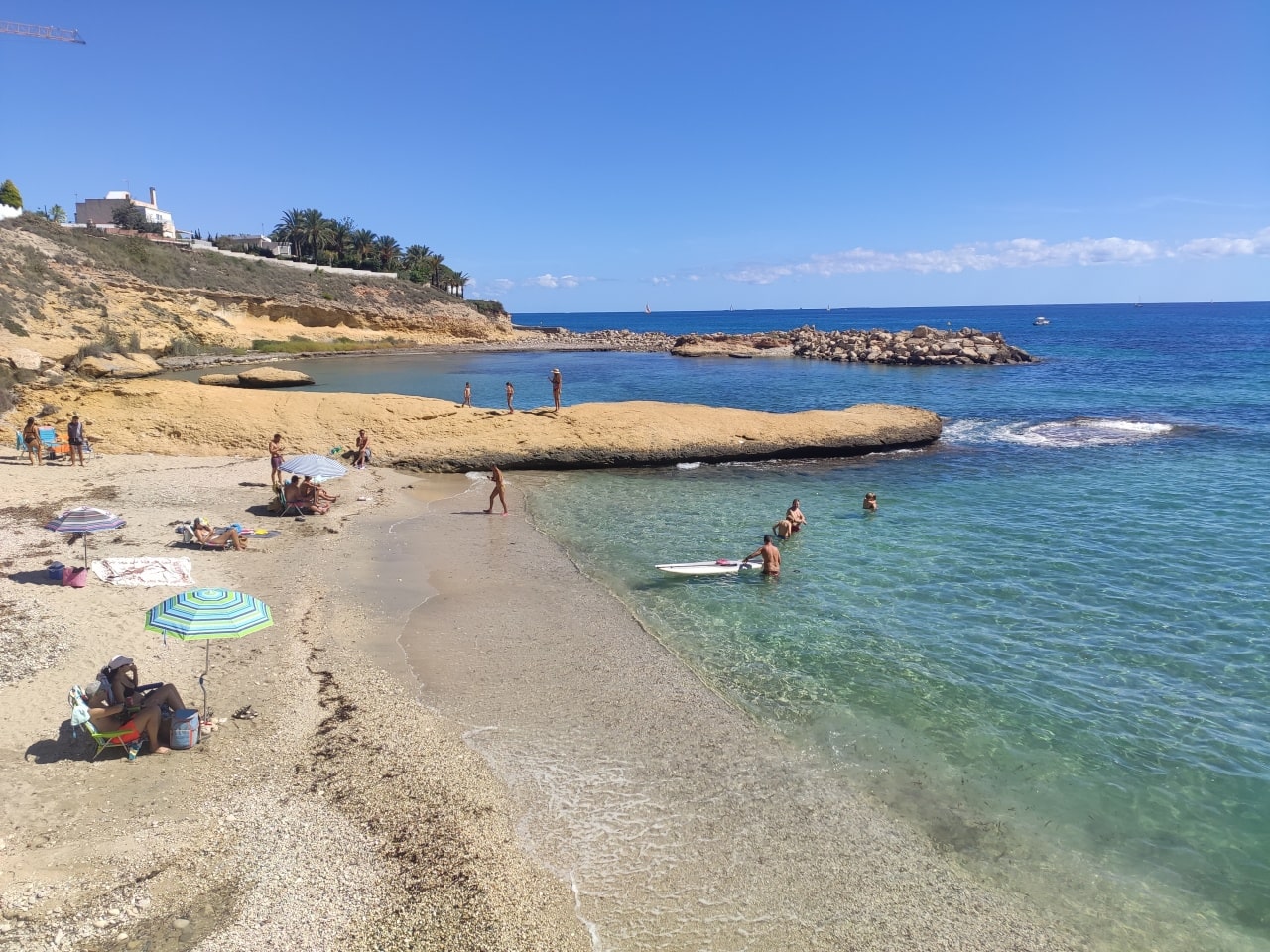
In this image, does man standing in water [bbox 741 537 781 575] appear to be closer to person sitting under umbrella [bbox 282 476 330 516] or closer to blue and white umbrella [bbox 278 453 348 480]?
blue and white umbrella [bbox 278 453 348 480]

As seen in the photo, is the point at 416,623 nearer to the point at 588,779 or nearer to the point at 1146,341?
the point at 588,779

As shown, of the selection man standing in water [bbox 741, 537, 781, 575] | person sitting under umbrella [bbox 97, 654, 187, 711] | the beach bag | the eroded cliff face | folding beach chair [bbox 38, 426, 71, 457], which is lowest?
man standing in water [bbox 741, 537, 781, 575]

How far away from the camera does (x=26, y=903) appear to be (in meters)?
6.13

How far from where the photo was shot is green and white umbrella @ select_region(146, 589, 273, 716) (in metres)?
8.69

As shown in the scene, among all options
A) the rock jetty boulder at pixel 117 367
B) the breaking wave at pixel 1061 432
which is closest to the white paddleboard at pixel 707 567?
the breaking wave at pixel 1061 432

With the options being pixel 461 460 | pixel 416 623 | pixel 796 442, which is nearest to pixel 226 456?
pixel 461 460

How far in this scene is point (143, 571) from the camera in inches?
470

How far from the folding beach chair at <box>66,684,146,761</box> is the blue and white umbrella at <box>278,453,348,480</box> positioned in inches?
407

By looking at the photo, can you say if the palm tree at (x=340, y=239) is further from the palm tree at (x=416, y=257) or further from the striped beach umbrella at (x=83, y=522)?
the striped beach umbrella at (x=83, y=522)

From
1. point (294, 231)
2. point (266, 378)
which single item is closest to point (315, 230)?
point (294, 231)

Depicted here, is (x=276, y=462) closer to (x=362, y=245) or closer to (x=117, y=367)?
(x=117, y=367)

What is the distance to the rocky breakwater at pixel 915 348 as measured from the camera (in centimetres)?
6362

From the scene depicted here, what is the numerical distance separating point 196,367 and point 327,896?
5372 centimetres

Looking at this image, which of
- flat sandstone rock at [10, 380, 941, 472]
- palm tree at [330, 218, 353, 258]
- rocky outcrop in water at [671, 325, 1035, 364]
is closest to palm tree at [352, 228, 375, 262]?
palm tree at [330, 218, 353, 258]
